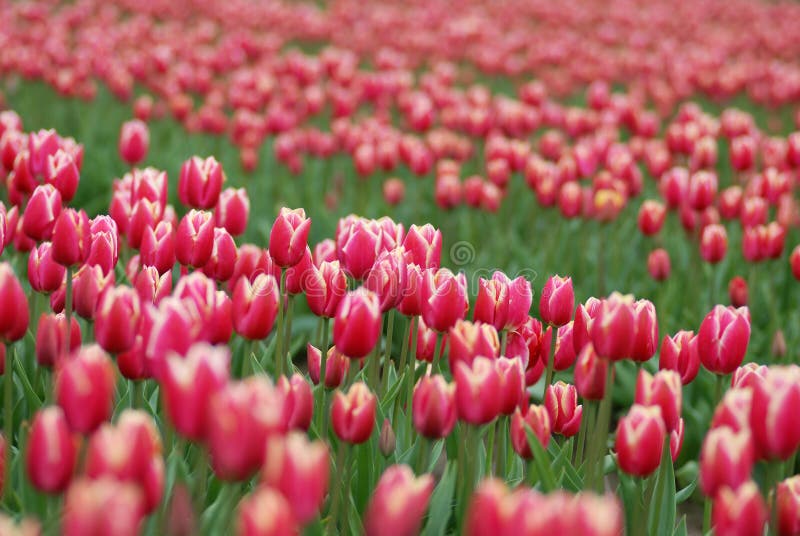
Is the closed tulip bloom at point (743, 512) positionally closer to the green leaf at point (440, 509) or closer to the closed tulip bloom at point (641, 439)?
the closed tulip bloom at point (641, 439)

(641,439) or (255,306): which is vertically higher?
(255,306)

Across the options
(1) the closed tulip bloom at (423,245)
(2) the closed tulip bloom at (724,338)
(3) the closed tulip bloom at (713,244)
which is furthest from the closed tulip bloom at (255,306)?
(3) the closed tulip bloom at (713,244)

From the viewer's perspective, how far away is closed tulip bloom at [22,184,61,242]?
2.70m

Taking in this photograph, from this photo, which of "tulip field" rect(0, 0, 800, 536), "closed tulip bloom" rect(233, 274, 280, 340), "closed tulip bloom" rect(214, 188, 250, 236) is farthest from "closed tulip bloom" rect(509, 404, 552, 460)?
"closed tulip bloom" rect(214, 188, 250, 236)

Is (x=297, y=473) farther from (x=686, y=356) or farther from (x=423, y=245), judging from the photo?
(x=686, y=356)

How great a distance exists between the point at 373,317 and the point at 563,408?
2.30ft

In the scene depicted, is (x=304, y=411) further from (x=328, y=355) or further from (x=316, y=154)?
(x=316, y=154)

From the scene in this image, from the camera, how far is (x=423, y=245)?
8.77 ft

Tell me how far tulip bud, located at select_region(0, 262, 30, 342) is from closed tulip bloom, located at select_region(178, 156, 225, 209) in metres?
1.29

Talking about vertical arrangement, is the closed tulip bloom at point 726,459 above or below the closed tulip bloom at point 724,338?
above

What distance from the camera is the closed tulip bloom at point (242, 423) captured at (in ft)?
4.58

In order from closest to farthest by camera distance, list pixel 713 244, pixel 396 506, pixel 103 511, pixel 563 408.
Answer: pixel 103 511
pixel 396 506
pixel 563 408
pixel 713 244

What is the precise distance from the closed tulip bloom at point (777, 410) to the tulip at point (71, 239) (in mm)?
1641

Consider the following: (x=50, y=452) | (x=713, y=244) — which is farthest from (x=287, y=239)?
(x=713, y=244)
